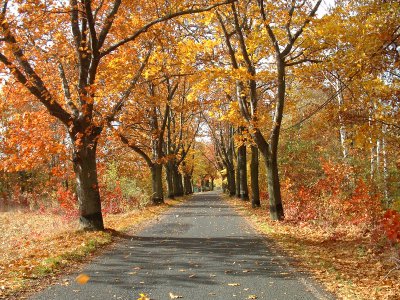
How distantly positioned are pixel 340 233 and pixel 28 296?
8.02 metres

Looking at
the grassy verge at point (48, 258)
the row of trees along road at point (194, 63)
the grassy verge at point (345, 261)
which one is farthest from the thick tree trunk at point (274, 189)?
the grassy verge at point (48, 258)

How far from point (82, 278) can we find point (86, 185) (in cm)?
607

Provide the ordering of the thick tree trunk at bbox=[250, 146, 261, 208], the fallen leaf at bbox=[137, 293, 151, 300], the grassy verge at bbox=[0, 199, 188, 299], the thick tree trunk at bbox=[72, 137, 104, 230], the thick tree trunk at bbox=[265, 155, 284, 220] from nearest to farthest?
the fallen leaf at bbox=[137, 293, 151, 300] < the grassy verge at bbox=[0, 199, 188, 299] < the thick tree trunk at bbox=[72, 137, 104, 230] < the thick tree trunk at bbox=[265, 155, 284, 220] < the thick tree trunk at bbox=[250, 146, 261, 208]

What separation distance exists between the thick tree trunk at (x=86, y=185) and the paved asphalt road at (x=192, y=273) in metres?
1.96

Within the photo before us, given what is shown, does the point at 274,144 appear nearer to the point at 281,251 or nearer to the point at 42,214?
the point at 281,251

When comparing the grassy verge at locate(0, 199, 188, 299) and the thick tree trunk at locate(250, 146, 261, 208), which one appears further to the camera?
the thick tree trunk at locate(250, 146, 261, 208)

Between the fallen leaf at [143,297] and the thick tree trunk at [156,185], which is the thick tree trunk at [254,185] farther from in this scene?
the fallen leaf at [143,297]

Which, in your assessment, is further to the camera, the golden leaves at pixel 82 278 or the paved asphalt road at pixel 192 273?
Result: the golden leaves at pixel 82 278

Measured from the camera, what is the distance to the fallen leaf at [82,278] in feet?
22.7

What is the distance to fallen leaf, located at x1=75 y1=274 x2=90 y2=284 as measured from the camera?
22.7ft

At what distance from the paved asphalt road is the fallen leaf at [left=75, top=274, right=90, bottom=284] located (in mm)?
88

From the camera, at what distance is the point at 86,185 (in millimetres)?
12898

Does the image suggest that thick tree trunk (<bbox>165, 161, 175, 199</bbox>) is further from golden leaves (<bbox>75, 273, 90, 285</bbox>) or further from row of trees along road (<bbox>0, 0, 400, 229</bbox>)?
golden leaves (<bbox>75, 273, 90, 285</bbox>)

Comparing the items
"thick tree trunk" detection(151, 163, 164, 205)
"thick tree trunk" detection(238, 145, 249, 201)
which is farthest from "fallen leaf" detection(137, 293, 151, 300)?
"thick tree trunk" detection(238, 145, 249, 201)
